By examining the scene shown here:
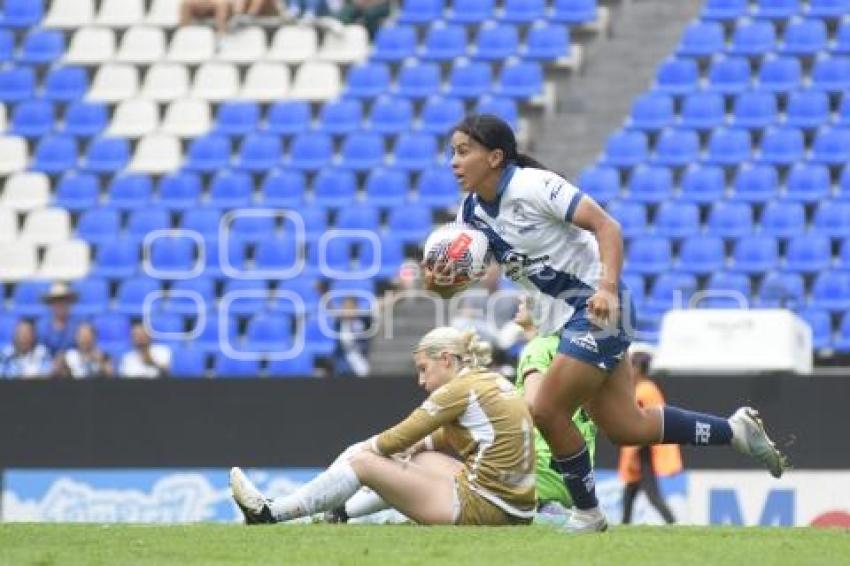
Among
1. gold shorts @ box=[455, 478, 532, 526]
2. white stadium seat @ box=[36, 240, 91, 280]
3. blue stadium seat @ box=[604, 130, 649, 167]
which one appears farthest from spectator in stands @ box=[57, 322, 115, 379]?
gold shorts @ box=[455, 478, 532, 526]

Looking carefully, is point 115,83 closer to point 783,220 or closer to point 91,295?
point 91,295

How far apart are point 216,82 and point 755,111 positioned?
20.1 feet

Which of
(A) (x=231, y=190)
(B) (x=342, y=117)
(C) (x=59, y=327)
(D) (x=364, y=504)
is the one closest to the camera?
(D) (x=364, y=504)

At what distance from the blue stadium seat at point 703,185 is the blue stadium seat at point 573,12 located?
3.08m

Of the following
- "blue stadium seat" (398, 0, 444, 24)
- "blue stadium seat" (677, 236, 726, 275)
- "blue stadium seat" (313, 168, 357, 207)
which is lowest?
"blue stadium seat" (677, 236, 726, 275)

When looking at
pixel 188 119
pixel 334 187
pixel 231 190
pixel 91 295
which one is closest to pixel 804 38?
pixel 334 187

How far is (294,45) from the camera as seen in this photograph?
22.0 m

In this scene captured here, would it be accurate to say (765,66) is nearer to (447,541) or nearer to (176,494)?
(176,494)

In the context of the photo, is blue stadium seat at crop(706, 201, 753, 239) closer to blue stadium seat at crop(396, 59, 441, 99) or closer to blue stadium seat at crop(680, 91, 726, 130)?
blue stadium seat at crop(680, 91, 726, 130)

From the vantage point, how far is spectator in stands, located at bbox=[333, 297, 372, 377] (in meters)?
17.0

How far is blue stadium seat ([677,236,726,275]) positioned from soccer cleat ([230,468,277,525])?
9.25 meters

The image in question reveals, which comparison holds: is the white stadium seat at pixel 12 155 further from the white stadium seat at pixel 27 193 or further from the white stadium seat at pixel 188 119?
the white stadium seat at pixel 188 119

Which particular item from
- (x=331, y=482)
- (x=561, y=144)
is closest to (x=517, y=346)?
(x=561, y=144)

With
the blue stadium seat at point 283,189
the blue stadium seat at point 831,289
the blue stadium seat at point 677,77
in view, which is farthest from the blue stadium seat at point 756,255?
the blue stadium seat at point 283,189
